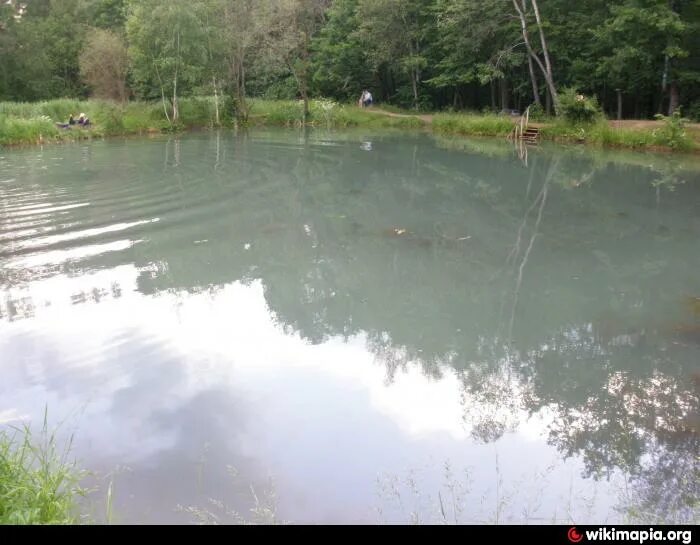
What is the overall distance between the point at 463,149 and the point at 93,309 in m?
15.6

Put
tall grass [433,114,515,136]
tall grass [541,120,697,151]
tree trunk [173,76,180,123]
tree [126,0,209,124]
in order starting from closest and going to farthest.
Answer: tall grass [541,120,697,151]
tall grass [433,114,515,136]
tree [126,0,209,124]
tree trunk [173,76,180,123]

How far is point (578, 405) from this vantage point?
4914mm

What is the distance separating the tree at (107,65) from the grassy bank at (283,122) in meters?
2.48

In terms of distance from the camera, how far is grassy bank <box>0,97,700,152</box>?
1927 cm

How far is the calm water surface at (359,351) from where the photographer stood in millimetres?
3896

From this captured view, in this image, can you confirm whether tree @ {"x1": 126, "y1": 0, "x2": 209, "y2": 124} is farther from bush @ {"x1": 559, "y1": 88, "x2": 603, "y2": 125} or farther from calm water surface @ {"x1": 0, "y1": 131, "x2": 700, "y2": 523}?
bush @ {"x1": 559, "y1": 88, "x2": 603, "y2": 125}

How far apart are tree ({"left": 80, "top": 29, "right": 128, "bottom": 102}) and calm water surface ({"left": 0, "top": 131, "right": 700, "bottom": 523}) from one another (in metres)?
17.0

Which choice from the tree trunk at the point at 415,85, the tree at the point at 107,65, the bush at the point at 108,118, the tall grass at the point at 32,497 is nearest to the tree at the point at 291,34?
the tree trunk at the point at 415,85

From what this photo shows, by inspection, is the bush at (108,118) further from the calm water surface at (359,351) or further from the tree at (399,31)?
the tree at (399,31)

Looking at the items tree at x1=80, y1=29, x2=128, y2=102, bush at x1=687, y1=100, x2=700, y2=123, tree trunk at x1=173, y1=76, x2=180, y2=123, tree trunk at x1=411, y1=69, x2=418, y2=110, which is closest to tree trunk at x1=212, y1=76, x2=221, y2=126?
tree trunk at x1=173, y1=76, x2=180, y2=123
